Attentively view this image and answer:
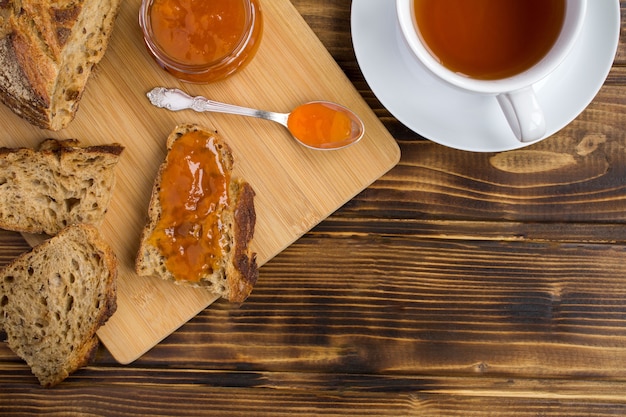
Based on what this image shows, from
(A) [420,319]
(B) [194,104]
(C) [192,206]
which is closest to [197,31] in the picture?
(B) [194,104]

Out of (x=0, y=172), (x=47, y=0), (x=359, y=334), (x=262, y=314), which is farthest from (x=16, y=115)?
(x=359, y=334)

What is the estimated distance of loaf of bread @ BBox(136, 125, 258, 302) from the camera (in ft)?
6.07

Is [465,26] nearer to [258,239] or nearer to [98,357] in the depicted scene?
[258,239]

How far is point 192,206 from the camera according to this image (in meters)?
1.85

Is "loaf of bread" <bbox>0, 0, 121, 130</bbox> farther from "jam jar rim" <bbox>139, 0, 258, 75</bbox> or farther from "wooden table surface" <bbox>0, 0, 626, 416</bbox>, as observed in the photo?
"wooden table surface" <bbox>0, 0, 626, 416</bbox>

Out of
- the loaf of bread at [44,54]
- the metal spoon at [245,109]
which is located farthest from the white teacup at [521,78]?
the loaf of bread at [44,54]

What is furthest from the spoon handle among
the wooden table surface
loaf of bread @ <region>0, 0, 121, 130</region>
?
the wooden table surface

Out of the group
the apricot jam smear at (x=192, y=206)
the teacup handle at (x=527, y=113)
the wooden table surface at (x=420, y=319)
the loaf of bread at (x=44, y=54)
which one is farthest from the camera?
the wooden table surface at (x=420, y=319)

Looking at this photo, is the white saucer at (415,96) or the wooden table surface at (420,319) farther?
the wooden table surface at (420,319)

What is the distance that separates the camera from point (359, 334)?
205cm

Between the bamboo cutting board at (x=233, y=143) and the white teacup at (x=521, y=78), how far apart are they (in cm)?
39

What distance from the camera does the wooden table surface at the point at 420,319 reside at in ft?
6.69

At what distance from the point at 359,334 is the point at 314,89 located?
808mm

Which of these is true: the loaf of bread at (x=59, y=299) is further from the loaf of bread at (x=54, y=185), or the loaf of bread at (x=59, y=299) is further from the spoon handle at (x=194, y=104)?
the spoon handle at (x=194, y=104)
